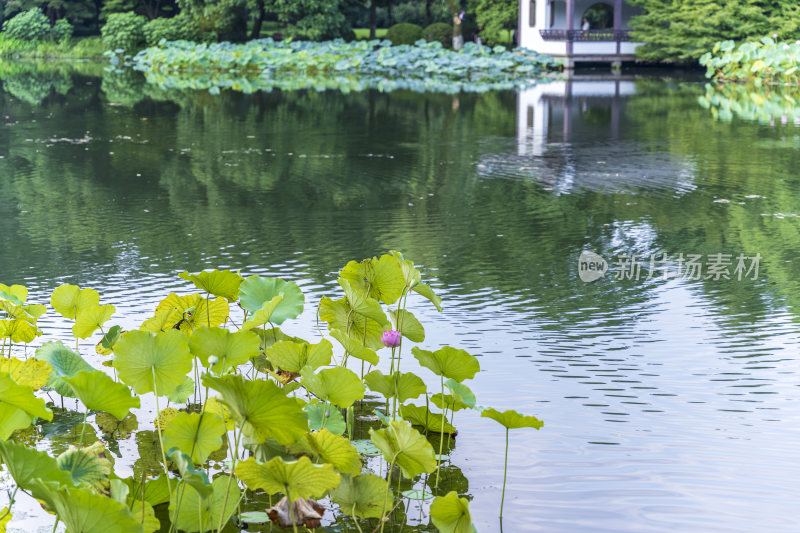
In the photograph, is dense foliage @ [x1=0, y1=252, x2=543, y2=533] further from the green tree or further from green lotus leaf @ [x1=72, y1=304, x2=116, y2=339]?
the green tree

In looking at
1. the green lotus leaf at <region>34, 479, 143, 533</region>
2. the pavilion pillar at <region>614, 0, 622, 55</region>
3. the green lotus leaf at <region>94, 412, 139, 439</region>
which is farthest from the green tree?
the green lotus leaf at <region>34, 479, 143, 533</region>

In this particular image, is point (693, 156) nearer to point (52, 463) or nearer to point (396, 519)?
point (396, 519)

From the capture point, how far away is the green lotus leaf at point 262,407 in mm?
2572

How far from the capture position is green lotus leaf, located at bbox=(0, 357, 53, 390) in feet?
11.8

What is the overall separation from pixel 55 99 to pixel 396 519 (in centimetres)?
1799

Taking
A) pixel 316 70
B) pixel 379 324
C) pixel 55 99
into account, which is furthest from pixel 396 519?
pixel 316 70

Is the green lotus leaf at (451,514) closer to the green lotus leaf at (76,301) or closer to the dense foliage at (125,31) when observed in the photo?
the green lotus leaf at (76,301)

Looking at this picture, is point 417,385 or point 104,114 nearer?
point 417,385

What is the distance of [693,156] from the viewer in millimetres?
11758

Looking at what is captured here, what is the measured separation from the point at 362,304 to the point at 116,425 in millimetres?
1066

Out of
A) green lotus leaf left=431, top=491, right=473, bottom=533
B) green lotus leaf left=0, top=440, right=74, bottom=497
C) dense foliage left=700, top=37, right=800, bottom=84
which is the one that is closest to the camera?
green lotus leaf left=0, top=440, right=74, bottom=497

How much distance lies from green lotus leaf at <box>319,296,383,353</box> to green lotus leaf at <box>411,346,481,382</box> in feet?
1.66

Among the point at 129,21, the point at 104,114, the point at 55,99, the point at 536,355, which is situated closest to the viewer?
the point at 536,355

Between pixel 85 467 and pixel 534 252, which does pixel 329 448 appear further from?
pixel 534 252
